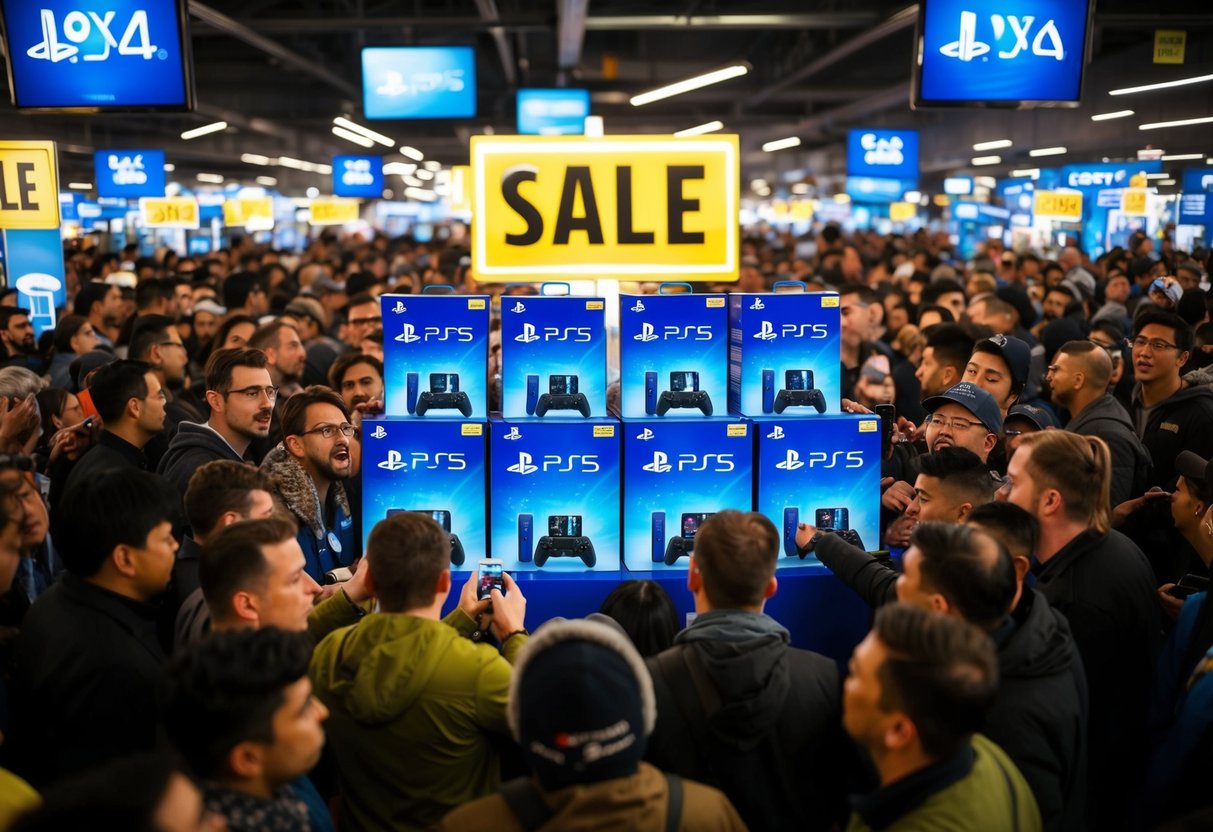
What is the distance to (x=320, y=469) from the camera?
15.8 feet

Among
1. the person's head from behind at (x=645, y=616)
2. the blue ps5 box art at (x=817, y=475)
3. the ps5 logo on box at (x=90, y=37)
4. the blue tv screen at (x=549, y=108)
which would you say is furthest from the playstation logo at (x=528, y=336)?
the blue tv screen at (x=549, y=108)

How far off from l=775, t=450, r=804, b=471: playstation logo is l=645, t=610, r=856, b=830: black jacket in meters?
1.49

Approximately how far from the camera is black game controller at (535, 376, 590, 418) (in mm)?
4539

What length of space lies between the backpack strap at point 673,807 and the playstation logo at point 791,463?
7.30 ft

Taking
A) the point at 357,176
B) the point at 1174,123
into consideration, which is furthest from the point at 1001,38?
the point at 357,176

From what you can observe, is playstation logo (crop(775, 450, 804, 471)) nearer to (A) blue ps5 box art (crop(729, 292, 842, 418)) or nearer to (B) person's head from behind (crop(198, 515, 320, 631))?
(A) blue ps5 box art (crop(729, 292, 842, 418))

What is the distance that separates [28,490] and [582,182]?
2456 millimetres

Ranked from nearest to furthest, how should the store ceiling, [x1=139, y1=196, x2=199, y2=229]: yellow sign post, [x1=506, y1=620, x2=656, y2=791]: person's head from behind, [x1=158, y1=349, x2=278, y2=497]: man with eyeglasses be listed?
1. [x1=506, y1=620, x2=656, y2=791]: person's head from behind
2. [x1=158, y1=349, x2=278, y2=497]: man with eyeglasses
3. the store ceiling
4. [x1=139, y1=196, x2=199, y2=229]: yellow sign post

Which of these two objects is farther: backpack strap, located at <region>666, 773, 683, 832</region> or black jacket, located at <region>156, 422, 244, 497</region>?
black jacket, located at <region>156, 422, 244, 497</region>

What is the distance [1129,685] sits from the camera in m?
3.76

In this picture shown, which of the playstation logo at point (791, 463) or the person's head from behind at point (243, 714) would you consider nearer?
the person's head from behind at point (243, 714)

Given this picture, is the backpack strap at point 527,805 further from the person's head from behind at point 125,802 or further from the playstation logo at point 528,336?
the playstation logo at point 528,336

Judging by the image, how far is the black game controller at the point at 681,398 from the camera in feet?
14.9

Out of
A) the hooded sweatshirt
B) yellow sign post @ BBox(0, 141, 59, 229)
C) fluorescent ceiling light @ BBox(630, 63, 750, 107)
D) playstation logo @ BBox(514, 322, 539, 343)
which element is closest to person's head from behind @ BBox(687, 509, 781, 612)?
the hooded sweatshirt
